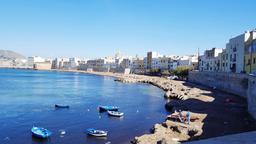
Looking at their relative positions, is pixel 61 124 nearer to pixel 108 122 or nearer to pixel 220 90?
pixel 108 122

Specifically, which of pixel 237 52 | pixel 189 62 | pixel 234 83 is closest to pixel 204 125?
pixel 234 83

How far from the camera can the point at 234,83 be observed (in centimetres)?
6097

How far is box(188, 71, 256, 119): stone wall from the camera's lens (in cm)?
3600

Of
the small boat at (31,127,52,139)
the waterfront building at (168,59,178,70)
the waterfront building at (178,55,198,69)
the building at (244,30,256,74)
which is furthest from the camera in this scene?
the waterfront building at (168,59,178,70)

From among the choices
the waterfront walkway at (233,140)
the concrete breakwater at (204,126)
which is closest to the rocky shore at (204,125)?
the concrete breakwater at (204,126)

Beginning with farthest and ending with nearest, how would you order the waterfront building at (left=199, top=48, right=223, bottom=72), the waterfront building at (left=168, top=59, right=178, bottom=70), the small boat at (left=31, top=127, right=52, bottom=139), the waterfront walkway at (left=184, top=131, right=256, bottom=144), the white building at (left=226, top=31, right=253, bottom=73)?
the waterfront building at (left=168, top=59, right=178, bottom=70) < the waterfront building at (left=199, top=48, right=223, bottom=72) < the white building at (left=226, top=31, right=253, bottom=73) < the small boat at (left=31, top=127, right=52, bottom=139) < the waterfront walkway at (left=184, top=131, right=256, bottom=144)

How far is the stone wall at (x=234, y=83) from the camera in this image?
36000 mm

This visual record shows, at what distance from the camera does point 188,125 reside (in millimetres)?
33062

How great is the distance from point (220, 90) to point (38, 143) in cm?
5031

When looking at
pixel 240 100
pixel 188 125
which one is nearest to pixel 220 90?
pixel 240 100

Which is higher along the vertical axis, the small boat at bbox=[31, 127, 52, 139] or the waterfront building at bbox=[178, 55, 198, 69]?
the waterfront building at bbox=[178, 55, 198, 69]

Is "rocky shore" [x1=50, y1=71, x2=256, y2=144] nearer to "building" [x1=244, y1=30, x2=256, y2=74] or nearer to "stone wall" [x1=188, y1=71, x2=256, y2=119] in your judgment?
"stone wall" [x1=188, y1=71, x2=256, y2=119]

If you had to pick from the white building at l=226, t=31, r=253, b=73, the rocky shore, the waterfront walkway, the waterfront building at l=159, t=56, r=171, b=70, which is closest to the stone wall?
the rocky shore

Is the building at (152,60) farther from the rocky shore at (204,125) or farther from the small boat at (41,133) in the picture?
the small boat at (41,133)
